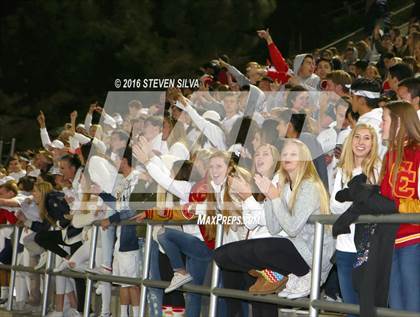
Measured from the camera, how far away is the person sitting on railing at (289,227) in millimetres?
6887

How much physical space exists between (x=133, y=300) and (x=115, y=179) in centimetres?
124

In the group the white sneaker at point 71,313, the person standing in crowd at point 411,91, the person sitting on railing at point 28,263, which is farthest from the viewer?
the person sitting on railing at point 28,263

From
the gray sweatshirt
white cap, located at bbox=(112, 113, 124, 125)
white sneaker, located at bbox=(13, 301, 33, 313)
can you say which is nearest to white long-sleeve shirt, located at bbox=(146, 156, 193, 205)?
the gray sweatshirt

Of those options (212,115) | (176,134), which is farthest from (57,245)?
(212,115)

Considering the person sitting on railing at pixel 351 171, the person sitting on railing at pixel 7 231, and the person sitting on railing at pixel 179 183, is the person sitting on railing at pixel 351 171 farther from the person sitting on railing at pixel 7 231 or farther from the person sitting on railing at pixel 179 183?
the person sitting on railing at pixel 7 231

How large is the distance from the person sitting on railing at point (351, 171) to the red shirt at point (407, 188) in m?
0.54

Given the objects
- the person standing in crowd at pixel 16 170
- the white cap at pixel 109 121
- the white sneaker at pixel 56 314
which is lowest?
the white sneaker at pixel 56 314

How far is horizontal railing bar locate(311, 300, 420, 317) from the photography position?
5601 mm

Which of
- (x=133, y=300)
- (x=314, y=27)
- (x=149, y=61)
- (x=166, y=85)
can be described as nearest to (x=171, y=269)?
(x=133, y=300)

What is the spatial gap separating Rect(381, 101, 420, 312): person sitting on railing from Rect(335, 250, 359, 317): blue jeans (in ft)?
2.03

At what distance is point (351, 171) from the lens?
6.71 metres

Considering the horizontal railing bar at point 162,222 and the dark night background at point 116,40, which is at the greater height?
the dark night background at point 116,40

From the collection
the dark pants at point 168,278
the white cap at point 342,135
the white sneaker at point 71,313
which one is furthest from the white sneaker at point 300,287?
the white sneaker at point 71,313

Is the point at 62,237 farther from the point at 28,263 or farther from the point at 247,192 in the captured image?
the point at 247,192
